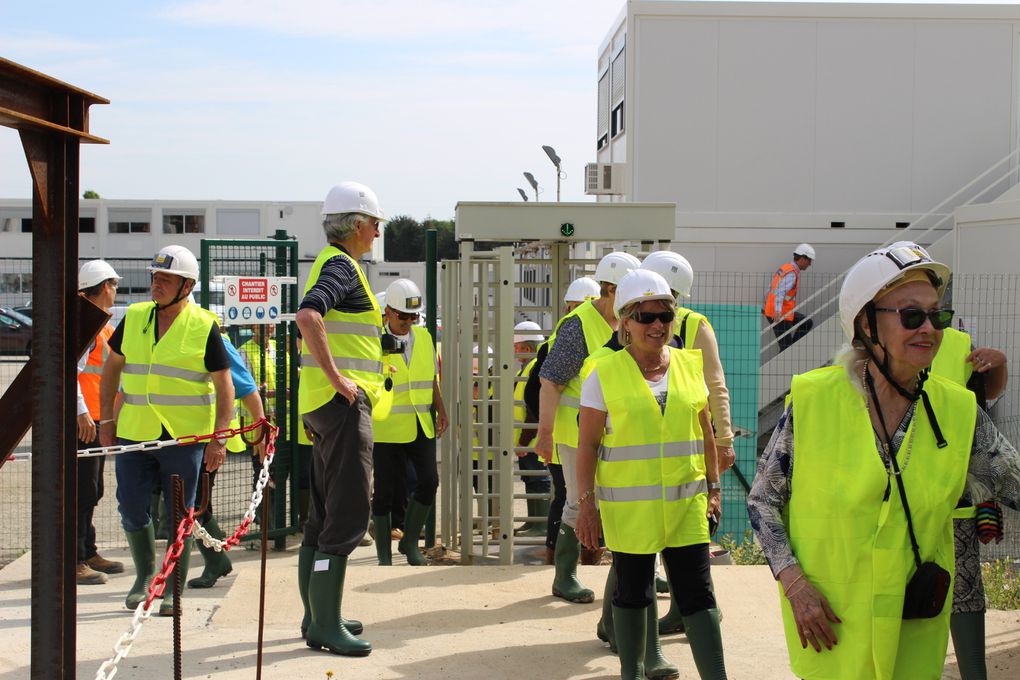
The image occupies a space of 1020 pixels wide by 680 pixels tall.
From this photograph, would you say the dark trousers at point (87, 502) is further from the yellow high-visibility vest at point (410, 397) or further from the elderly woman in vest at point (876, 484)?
the elderly woman in vest at point (876, 484)

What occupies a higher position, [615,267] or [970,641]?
[615,267]

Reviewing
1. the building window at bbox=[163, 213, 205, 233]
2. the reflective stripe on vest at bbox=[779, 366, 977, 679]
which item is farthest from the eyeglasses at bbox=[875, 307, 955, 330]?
the building window at bbox=[163, 213, 205, 233]

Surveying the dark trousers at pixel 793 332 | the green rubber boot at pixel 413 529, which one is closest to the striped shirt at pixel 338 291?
the green rubber boot at pixel 413 529

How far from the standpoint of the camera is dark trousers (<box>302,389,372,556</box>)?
5824mm

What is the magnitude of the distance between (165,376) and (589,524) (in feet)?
10.0

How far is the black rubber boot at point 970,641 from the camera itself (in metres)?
4.66

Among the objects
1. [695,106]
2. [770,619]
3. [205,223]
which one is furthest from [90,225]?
[770,619]

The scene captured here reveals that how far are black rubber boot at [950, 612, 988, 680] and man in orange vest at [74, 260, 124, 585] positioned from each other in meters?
5.50

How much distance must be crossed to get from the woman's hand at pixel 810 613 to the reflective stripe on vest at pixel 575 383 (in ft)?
10.9

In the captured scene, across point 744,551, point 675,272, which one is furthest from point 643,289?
point 744,551

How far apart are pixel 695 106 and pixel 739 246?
6.07ft

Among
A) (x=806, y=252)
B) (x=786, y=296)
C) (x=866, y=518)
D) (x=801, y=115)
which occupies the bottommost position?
(x=866, y=518)

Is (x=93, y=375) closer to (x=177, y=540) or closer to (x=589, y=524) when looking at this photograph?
(x=589, y=524)

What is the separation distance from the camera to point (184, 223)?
2295 inches
